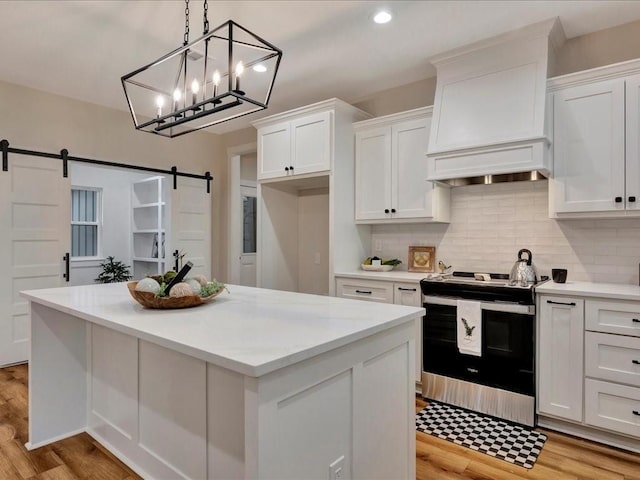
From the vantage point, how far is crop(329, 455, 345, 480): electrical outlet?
1432mm

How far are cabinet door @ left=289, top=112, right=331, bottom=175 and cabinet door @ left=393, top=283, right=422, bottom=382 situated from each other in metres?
1.25

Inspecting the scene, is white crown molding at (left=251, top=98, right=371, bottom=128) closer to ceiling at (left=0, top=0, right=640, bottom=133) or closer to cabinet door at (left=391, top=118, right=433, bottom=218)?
ceiling at (left=0, top=0, right=640, bottom=133)

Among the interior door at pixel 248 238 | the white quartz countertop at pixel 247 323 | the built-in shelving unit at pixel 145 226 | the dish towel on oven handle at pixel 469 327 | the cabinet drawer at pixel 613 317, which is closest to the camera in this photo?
the white quartz countertop at pixel 247 323

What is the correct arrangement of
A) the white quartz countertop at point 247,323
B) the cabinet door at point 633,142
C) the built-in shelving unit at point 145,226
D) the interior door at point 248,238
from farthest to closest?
the built-in shelving unit at point 145,226 < the interior door at point 248,238 < the cabinet door at point 633,142 < the white quartz countertop at point 247,323

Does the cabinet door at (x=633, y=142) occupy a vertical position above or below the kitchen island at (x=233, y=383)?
above

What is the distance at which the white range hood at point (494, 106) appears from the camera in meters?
2.71

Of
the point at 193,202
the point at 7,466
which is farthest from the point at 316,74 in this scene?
the point at 7,466

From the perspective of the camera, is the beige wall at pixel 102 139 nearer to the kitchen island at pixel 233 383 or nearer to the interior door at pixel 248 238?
the interior door at pixel 248 238

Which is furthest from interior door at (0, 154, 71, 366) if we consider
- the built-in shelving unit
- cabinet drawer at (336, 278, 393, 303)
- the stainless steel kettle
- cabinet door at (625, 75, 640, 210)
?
cabinet door at (625, 75, 640, 210)

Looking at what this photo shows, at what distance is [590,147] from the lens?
262 cm

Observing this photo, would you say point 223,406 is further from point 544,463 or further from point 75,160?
point 75,160

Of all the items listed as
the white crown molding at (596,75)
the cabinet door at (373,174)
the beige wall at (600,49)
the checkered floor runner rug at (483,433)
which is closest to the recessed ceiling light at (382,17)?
the cabinet door at (373,174)

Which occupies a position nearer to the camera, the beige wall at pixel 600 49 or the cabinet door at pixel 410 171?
the beige wall at pixel 600 49

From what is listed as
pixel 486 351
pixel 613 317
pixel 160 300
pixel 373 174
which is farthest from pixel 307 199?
pixel 613 317
